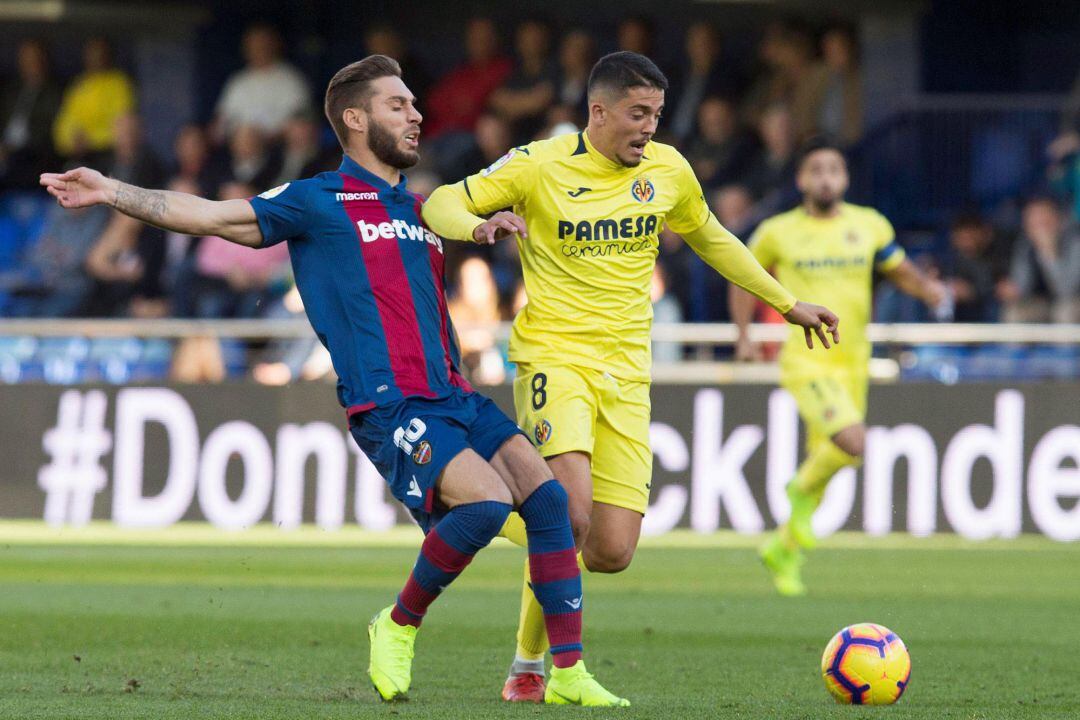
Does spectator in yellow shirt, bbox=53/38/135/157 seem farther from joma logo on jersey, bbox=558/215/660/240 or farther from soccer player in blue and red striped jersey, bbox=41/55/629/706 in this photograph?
soccer player in blue and red striped jersey, bbox=41/55/629/706

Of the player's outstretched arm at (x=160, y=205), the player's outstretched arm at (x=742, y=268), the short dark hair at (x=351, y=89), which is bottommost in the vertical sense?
the player's outstretched arm at (x=742, y=268)

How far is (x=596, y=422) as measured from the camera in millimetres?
7113

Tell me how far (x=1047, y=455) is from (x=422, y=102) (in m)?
7.29

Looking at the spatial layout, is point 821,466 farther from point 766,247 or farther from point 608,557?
point 608,557

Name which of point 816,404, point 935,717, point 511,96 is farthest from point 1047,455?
point 935,717

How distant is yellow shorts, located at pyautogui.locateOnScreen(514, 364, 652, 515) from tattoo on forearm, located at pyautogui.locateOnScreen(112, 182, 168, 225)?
4.76 feet

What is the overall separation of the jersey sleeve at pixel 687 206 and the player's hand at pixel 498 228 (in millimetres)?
1157

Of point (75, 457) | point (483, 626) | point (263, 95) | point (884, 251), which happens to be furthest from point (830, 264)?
point (263, 95)

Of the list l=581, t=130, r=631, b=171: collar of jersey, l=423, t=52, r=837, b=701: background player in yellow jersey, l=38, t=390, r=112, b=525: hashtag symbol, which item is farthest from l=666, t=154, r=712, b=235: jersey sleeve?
l=38, t=390, r=112, b=525: hashtag symbol

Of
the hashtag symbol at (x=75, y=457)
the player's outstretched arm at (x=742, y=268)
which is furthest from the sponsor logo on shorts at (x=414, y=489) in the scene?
the hashtag symbol at (x=75, y=457)

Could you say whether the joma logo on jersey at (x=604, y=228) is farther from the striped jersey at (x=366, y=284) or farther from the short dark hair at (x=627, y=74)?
the striped jersey at (x=366, y=284)

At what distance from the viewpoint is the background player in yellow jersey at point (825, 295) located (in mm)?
11234

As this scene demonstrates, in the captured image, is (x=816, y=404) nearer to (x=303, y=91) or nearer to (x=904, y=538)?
(x=904, y=538)

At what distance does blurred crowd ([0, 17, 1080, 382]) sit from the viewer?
16.0 m
